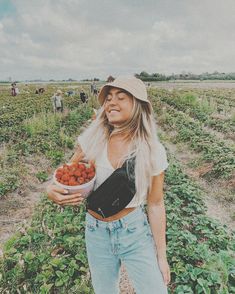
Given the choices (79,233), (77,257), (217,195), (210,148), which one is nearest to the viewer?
(77,257)

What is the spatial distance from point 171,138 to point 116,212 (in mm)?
9742

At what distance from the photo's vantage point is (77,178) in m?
1.99

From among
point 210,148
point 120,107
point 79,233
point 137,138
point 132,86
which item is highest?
point 132,86

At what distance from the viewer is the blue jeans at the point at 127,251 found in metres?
1.93

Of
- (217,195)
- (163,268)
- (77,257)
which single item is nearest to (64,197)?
(163,268)

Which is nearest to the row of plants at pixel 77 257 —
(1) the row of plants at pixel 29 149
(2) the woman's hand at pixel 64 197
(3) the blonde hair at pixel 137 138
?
(2) the woman's hand at pixel 64 197

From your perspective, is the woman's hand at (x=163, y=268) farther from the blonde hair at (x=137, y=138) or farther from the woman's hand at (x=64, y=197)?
the woman's hand at (x=64, y=197)

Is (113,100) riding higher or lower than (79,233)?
higher

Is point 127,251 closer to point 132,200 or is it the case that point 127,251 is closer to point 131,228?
point 131,228

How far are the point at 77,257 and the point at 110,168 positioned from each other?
1968 millimetres

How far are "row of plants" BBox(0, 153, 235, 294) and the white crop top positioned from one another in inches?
57.7

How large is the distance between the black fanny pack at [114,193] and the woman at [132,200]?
41mm

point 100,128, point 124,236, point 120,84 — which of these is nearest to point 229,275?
point 124,236

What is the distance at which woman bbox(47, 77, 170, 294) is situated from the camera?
1.96 meters
